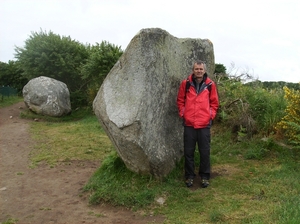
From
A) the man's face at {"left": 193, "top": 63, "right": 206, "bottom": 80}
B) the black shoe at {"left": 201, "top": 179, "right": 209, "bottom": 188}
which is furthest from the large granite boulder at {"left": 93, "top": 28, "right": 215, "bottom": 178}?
the black shoe at {"left": 201, "top": 179, "right": 209, "bottom": 188}

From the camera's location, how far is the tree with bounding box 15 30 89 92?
52.5 ft

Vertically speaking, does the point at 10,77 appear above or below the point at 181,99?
above

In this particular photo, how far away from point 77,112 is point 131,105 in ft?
32.9

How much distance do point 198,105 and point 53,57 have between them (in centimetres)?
1265

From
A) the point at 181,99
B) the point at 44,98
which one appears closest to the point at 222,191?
the point at 181,99

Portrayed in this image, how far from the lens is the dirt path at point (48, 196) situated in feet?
14.1

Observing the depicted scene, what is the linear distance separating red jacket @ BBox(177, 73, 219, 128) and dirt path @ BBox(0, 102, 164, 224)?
5.01ft

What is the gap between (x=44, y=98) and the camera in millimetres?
12812

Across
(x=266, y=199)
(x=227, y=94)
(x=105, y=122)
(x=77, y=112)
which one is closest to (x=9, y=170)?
(x=105, y=122)

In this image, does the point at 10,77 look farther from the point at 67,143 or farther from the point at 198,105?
A: the point at 198,105

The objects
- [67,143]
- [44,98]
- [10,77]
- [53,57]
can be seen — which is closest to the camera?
[67,143]

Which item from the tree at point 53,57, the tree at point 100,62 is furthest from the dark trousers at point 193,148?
the tree at point 53,57

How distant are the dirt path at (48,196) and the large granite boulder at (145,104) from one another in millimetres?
862

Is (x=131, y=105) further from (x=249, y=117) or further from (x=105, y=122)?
(x=249, y=117)
